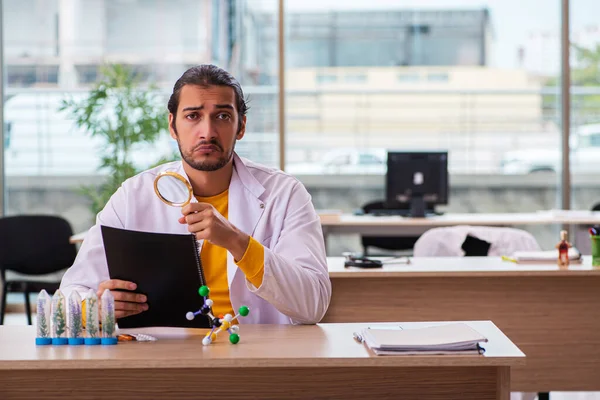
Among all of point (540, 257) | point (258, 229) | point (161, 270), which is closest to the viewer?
point (161, 270)

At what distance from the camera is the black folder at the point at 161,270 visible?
6.88 feet

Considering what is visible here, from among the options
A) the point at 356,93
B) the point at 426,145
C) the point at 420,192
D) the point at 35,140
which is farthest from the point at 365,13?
the point at 35,140

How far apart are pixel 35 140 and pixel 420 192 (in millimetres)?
3257

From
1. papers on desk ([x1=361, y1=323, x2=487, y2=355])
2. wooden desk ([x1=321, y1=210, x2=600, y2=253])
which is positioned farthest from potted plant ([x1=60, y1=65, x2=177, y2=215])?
papers on desk ([x1=361, y1=323, x2=487, y2=355])

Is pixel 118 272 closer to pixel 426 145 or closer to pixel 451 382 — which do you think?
pixel 451 382

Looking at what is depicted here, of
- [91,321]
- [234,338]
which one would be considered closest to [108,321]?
[91,321]

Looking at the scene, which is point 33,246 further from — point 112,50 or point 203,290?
point 203,290

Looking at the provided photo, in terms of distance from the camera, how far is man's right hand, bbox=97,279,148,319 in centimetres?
214

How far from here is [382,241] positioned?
672 cm

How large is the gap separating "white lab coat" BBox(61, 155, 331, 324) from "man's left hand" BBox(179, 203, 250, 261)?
0.75 ft

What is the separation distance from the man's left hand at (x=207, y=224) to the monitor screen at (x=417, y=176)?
12.9ft

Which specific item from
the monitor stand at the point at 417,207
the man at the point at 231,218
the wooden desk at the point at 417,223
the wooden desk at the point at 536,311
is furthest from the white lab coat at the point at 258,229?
the monitor stand at the point at 417,207

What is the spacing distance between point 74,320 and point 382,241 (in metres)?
4.75

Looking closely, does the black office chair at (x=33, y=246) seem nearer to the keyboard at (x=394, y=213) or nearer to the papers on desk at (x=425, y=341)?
the keyboard at (x=394, y=213)
